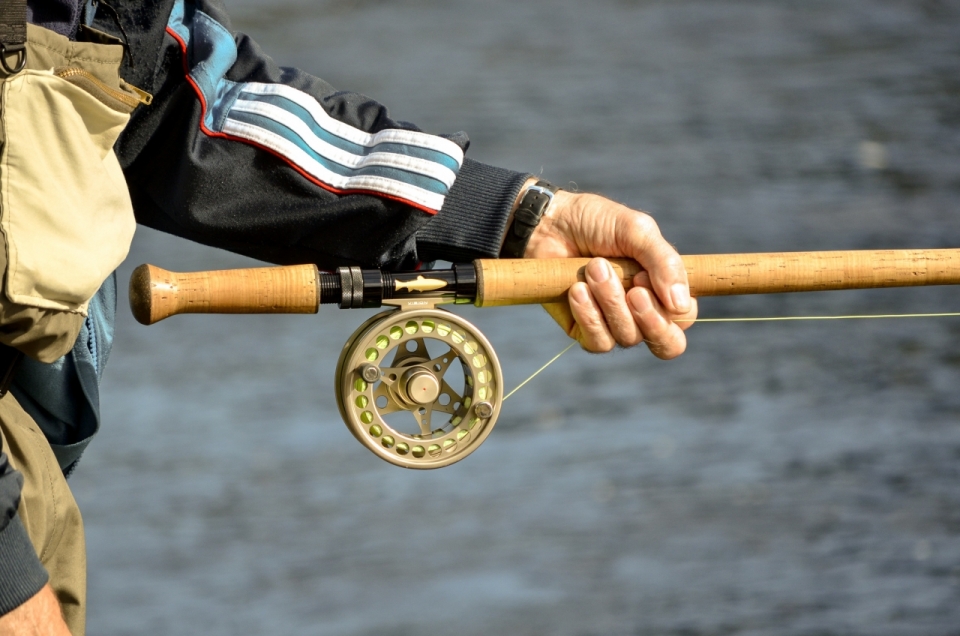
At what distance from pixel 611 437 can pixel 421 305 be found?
2020 mm

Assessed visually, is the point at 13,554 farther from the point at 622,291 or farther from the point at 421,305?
the point at 622,291

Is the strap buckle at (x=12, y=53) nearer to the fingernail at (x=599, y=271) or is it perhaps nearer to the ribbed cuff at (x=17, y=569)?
the ribbed cuff at (x=17, y=569)

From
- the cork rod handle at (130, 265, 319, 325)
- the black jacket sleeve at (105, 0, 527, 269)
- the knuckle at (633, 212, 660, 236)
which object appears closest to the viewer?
the cork rod handle at (130, 265, 319, 325)

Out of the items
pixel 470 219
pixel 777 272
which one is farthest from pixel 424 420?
pixel 777 272

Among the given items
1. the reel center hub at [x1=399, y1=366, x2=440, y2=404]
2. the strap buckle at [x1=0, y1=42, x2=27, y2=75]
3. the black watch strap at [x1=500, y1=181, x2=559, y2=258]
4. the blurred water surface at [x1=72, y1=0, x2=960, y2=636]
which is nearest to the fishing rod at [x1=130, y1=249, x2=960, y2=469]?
the reel center hub at [x1=399, y1=366, x2=440, y2=404]

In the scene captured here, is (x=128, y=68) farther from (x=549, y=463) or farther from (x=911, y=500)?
(x=911, y=500)

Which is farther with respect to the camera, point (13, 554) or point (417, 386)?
point (417, 386)

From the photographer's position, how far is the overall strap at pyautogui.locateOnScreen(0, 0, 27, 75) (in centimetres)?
124

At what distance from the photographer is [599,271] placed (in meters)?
1.66

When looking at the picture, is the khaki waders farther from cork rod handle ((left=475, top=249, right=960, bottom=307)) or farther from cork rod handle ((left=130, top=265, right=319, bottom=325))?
cork rod handle ((left=475, top=249, right=960, bottom=307))

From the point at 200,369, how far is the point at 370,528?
0.82 metres

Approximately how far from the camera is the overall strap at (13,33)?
124 centimetres

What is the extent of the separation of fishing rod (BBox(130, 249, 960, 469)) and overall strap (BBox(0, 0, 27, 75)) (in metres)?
0.30

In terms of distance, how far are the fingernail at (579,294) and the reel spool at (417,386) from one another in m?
0.13
